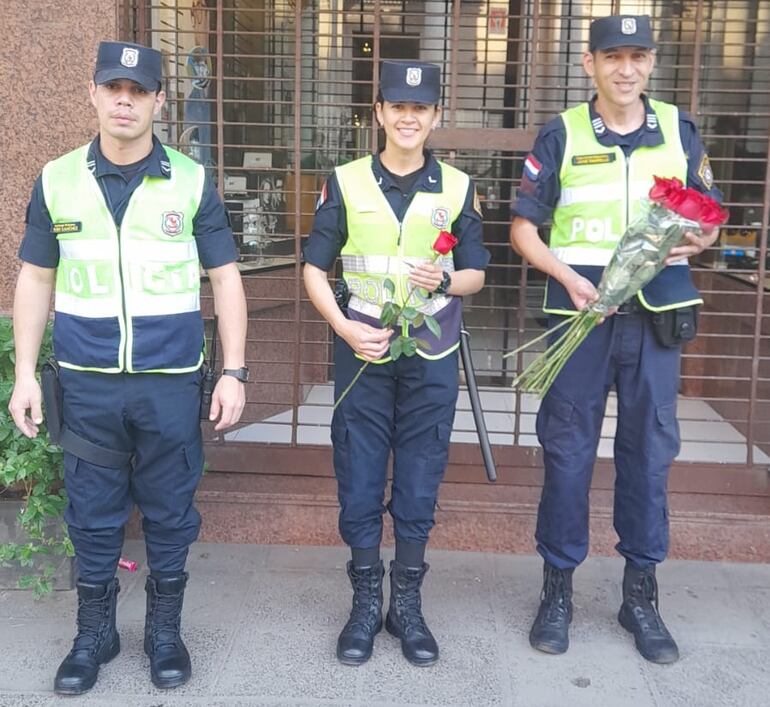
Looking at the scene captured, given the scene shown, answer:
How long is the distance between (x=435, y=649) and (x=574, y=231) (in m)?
1.58

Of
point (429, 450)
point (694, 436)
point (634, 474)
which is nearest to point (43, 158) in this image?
point (429, 450)

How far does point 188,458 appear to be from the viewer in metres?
2.98

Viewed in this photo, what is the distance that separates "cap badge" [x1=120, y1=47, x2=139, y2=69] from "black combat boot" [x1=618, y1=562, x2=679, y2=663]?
2.49 metres

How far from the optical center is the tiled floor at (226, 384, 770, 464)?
4.63m

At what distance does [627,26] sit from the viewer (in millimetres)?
2932

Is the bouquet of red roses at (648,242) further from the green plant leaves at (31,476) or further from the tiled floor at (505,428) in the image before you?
the green plant leaves at (31,476)

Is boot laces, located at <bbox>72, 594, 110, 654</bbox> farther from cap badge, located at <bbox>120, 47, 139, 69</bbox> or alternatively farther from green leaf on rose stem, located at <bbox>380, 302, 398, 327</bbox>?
cap badge, located at <bbox>120, 47, 139, 69</bbox>

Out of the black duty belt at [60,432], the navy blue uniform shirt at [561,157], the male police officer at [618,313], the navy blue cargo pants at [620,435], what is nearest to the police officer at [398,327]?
the navy blue uniform shirt at [561,157]

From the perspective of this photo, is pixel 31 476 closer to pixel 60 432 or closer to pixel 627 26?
pixel 60 432

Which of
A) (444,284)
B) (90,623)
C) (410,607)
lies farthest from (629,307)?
(90,623)

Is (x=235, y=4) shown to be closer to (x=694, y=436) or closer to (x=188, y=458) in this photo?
(x=188, y=458)

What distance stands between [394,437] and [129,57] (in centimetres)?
155

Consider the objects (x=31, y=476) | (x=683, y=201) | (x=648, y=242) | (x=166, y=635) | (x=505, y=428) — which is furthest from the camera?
(x=505, y=428)

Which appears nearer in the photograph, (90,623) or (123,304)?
(123,304)
